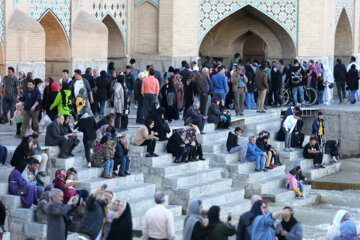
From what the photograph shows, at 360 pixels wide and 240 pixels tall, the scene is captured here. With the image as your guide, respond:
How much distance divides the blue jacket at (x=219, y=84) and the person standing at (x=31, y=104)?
4.59 meters

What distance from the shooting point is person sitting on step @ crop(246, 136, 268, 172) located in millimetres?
18141

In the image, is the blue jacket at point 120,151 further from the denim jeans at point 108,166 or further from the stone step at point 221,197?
the stone step at point 221,197

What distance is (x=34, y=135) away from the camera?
47.0 ft

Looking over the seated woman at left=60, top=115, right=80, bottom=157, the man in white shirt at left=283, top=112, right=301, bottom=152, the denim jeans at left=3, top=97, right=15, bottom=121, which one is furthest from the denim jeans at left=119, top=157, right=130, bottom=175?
the man in white shirt at left=283, top=112, right=301, bottom=152

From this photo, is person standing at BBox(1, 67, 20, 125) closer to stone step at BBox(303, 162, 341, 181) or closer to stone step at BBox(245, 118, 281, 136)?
stone step at BBox(245, 118, 281, 136)

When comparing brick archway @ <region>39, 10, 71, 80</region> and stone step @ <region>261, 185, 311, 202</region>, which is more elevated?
brick archway @ <region>39, 10, 71, 80</region>

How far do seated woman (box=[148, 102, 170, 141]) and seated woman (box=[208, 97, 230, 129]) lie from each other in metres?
2.41

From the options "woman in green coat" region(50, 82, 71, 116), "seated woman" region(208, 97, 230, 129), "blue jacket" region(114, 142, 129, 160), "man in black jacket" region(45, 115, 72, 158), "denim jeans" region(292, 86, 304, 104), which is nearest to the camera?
"man in black jacket" region(45, 115, 72, 158)

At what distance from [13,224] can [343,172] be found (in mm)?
9852

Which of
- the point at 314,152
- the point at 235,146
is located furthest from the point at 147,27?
the point at 235,146

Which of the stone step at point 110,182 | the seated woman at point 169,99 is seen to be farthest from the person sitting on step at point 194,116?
the stone step at point 110,182

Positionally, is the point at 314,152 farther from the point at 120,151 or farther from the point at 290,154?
the point at 120,151

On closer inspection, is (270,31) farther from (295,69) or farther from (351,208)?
(351,208)

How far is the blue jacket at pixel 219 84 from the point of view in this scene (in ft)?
64.0
